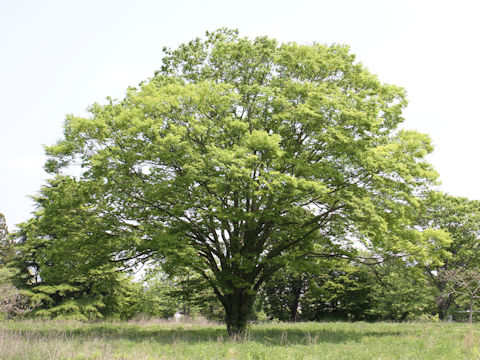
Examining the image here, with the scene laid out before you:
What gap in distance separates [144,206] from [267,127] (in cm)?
616

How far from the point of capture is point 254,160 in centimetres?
1283

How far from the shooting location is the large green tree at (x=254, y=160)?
42.3 ft

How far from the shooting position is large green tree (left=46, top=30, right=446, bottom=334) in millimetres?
12906

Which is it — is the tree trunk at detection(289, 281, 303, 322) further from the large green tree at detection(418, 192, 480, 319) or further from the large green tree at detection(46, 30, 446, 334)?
the large green tree at detection(46, 30, 446, 334)

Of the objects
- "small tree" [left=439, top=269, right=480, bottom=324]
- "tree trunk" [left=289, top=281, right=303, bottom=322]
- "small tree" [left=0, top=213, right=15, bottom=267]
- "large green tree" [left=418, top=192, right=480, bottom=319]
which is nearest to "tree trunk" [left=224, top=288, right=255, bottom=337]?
"small tree" [left=439, top=269, right=480, bottom=324]

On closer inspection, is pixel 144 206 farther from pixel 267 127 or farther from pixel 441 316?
pixel 441 316

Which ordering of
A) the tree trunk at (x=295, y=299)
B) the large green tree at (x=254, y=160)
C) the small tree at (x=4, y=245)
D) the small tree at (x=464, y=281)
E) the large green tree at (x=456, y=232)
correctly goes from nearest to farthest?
the large green tree at (x=254, y=160), the small tree at (x=464, y=281), the large green tree at (x=456, y=232), the tree trunk at (x=295, y=299), the small tree at (x=4, y=245)

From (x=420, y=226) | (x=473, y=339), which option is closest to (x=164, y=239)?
(x=473, y=339)

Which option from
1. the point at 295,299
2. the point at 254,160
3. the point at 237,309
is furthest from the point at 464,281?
the point at 254,160

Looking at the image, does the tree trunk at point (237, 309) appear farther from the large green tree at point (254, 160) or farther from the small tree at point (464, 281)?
the small tree at point (464, 281)

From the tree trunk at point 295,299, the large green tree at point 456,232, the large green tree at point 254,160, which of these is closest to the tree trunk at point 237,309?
the large green tree at point 254,160

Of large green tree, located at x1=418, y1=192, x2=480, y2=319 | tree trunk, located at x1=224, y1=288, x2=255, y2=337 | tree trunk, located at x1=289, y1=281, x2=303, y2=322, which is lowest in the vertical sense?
tree trunk, located at x1=289, y1=281, x2=303, y2=322

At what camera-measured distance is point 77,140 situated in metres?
14.1

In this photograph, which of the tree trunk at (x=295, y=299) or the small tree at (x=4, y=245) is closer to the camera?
the tree trunk at (x=295, y=299)
